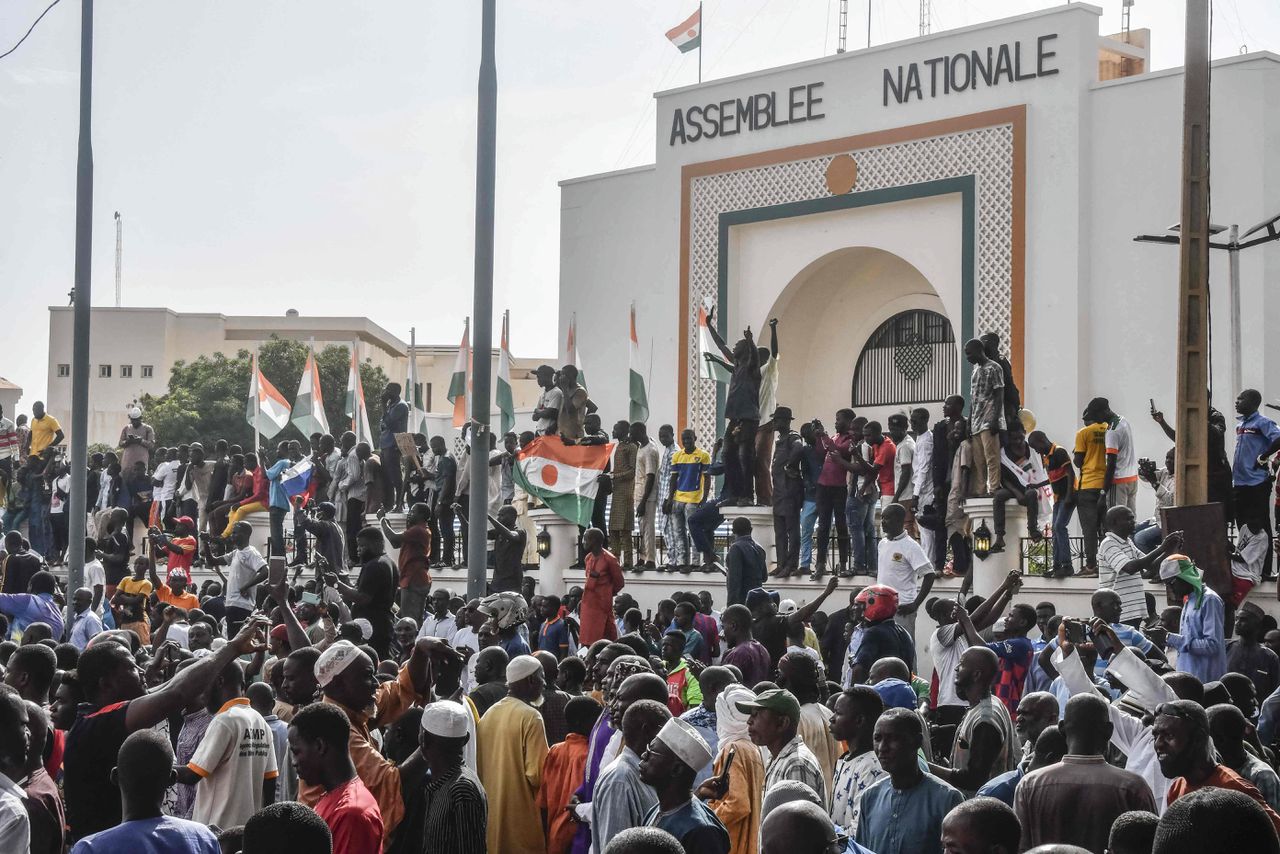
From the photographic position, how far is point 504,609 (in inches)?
389

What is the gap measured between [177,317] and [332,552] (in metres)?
49.2

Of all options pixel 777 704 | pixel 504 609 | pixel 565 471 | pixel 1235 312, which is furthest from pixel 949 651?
pixel 1235 312

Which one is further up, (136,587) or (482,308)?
(482,308)

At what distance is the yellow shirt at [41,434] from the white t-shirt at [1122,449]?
615 inches

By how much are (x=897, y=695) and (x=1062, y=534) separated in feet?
28.2

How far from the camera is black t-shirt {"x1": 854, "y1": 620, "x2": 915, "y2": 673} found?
957cm

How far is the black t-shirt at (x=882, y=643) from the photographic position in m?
9.57

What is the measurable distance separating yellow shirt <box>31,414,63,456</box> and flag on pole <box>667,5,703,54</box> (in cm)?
1339

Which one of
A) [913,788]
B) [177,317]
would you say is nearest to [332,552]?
[913,788]

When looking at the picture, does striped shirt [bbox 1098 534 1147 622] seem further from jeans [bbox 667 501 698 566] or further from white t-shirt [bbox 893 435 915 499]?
jeans [bbox 667 501 698 566]

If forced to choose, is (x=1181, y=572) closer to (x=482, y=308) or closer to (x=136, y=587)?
(x=482, y=308)

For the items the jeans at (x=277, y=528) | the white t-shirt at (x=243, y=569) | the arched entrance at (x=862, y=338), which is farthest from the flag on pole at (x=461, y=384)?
the white t-shirt at (x=243, y=569)

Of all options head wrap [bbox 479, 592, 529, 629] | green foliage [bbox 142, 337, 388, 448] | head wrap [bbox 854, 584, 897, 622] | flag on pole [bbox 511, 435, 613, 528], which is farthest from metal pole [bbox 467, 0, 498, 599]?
green foliage [bbox 142, 337, 388, 448]

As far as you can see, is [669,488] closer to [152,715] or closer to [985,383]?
[985,383]
